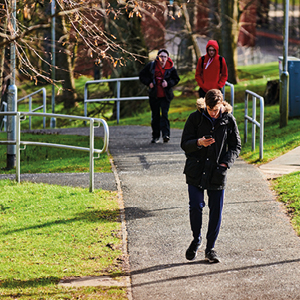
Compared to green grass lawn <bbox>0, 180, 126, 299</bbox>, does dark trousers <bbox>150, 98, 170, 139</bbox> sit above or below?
above

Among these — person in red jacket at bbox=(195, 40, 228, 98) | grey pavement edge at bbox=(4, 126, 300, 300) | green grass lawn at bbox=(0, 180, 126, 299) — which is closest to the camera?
grey pavement edge at bbox=(4, 126, 300, 300)

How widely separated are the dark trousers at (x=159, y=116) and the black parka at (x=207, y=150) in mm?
5826

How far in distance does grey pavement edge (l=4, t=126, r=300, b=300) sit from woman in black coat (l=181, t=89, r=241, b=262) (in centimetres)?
33

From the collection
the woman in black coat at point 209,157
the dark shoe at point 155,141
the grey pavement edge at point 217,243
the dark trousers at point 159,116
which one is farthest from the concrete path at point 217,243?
the dark shoe at point 155,141

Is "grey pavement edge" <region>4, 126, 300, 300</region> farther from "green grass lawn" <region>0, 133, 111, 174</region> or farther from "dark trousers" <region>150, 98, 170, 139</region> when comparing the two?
"dark trousers" <region>150, 98, 170, 139</region>

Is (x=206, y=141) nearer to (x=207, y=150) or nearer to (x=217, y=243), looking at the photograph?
(x=207, y=150)

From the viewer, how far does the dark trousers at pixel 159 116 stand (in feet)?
36.4

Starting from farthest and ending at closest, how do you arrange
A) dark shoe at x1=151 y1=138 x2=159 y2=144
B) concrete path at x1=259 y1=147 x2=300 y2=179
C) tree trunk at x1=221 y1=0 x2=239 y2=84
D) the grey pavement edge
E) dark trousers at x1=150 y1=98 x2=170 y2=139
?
tree trunk at x1=221 y1=0 x2=239 y2=84 → dark shoe at x1=151 y1=138 x2=159 y2=144 → dark trousers at x1=150 y1=98 x2=170 y2=139 → concrete path at x1=259 y1=147 x2=300 y2=179 → the grey pavement edge

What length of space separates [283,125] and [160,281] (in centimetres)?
822

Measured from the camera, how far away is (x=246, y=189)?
7.95 metres

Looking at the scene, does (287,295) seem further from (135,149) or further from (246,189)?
(135,149)

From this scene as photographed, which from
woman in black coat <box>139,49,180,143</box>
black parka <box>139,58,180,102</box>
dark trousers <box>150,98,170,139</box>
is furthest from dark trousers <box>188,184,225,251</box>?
dark trousers <box>150,98,170,139</box>

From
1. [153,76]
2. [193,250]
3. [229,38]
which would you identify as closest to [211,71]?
[153,76]

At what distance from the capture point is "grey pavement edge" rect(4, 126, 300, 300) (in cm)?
466
